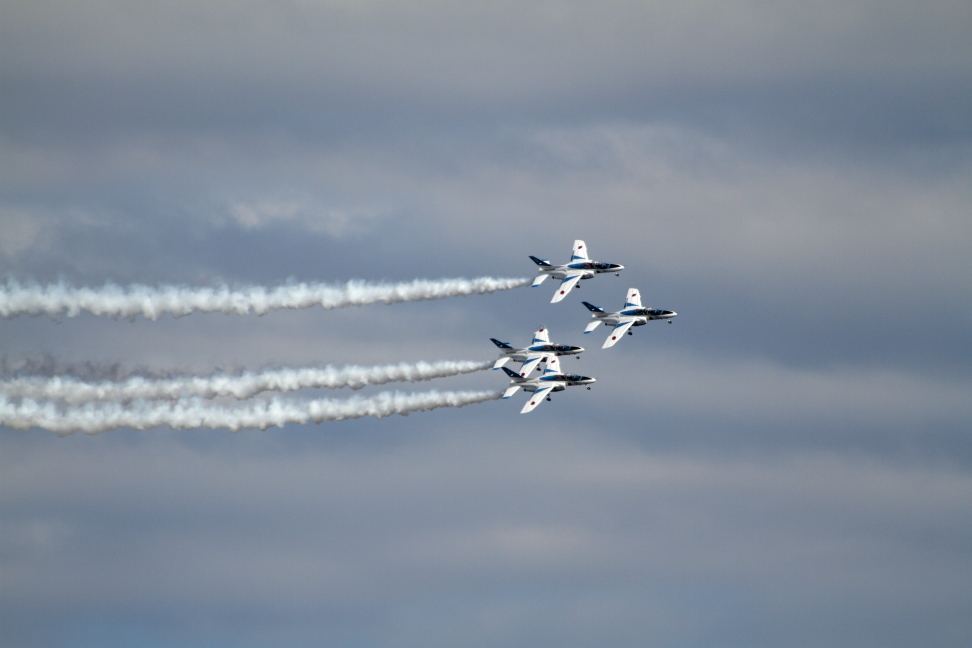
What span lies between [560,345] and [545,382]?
3.80 m

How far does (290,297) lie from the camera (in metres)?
130

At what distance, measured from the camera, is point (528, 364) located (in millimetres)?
139125

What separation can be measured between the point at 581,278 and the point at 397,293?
15.1 m

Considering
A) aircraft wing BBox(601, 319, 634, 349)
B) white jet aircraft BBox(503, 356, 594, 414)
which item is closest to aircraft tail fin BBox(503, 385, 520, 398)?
white jet aircraft BBox(503, 356, 594, 414)

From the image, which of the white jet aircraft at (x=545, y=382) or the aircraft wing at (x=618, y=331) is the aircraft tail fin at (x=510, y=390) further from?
the aircraft wing at (x=618, y=331)

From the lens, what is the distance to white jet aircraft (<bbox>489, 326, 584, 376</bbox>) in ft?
452

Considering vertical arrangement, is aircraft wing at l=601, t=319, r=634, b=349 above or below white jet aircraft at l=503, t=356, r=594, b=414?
above

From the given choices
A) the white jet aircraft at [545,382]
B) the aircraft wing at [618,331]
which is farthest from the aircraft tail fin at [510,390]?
the aircraft wing at [618,331]

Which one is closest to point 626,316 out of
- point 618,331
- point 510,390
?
point 618,331

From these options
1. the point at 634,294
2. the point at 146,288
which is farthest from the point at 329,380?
the point at 634,294

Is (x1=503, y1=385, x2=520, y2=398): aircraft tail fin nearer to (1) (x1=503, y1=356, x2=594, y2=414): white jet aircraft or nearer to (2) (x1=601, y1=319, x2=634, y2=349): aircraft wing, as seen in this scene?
(1) (x1=503, y1=356, x2=594, y2=414): white jet aircraft

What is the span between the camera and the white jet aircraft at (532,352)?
452 ft

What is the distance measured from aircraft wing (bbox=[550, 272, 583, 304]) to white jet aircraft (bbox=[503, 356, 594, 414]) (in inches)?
A: 194

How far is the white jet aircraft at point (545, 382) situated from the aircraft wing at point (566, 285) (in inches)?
194
